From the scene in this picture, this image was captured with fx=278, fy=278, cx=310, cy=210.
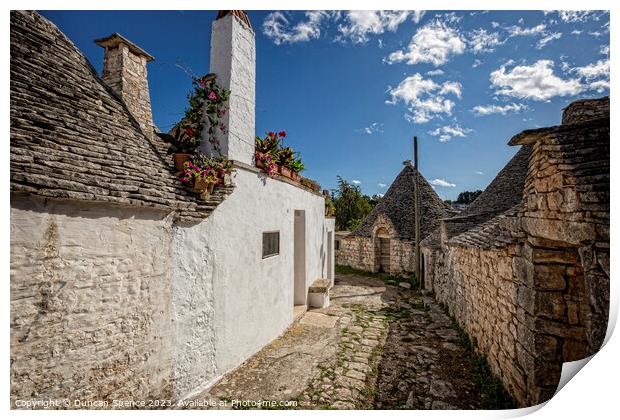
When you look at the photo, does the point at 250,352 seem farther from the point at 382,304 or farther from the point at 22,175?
the point at 382,304

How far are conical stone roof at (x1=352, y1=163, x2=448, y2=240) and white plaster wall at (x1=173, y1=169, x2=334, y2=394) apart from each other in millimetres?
9656

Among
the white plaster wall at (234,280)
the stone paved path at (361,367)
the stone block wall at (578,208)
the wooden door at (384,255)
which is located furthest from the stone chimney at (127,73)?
the wooden door at (384,255)

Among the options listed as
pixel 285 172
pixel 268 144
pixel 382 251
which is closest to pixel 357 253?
pixel 382 251

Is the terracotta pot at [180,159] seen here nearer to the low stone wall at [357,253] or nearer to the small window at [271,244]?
the small window at [271,244]

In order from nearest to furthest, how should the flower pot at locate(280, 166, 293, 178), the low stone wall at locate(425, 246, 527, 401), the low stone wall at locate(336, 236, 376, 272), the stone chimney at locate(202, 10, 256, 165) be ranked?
the low stone wall at locate(425, 246, 527, 401) → the stone chimney at locate(202, 10, 256, 165) → the flower pot at locate(280, 166, 293, 178) → the low stone wall at locate(336, 236, 376, 272)

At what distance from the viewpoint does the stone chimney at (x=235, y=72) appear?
459 centimetres

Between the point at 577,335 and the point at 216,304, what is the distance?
14.7 ft

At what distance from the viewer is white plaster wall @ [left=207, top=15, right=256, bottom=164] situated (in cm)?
459

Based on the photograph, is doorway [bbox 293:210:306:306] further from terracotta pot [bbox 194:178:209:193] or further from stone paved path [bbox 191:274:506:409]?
terracotta pot [bbox 194:178:209:193]

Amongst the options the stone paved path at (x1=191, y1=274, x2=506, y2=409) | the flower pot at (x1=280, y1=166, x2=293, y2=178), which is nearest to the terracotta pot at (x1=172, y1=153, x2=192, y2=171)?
the flower pot at (x1=280, y1=166, x2=293, y2=178)

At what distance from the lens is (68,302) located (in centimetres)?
268

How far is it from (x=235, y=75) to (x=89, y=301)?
3.83 m

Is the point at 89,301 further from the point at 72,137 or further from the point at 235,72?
the point at 235,72
